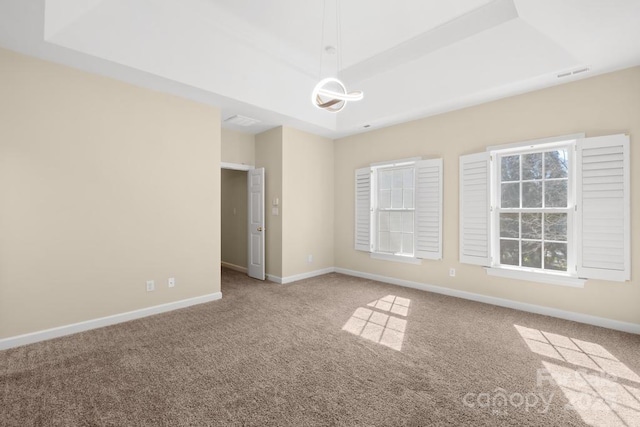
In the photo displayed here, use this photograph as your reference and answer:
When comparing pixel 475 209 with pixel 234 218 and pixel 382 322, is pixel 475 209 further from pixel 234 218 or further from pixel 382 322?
pixel 234 218

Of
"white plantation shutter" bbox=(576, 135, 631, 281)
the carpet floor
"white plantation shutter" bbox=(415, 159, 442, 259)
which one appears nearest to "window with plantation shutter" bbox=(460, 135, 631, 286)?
"white plantation shutter" bbox=(576, 135, 631, 281)

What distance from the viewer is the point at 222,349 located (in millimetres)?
2686

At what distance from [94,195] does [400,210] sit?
4.30 metres

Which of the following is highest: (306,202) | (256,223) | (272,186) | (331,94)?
(331,94)

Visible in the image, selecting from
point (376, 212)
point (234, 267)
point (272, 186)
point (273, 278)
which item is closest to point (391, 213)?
point (376, 212)

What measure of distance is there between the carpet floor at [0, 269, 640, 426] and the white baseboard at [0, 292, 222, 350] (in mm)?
104

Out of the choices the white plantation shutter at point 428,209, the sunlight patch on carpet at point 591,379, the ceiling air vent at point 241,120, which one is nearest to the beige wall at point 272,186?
the ceiling air vent at point 241,120

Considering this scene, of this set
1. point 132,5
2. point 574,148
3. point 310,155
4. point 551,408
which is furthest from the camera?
point 310,155

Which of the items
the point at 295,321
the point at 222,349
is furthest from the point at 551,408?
the point at 222,349


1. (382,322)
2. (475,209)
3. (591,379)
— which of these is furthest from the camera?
(475,209)

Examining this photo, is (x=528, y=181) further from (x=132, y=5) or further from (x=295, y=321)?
(x=132, y=5)

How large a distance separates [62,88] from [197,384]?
322cm

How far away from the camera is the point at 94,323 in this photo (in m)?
3.14

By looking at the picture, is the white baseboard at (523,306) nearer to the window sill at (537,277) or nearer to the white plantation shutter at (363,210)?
the window sill at (537,277)
